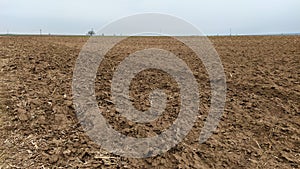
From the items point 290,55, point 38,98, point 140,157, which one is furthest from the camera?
point 290,55

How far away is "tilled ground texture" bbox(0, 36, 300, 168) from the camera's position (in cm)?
335

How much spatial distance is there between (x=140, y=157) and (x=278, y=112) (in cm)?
258

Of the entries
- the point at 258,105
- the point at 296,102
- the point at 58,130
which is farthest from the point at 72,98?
the point at 296,102

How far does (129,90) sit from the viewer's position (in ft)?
15.7

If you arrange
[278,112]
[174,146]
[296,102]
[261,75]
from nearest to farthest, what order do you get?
[174,146], [278,112], [296,102], [261,75]

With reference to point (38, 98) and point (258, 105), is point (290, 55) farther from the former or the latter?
point (38, 98)

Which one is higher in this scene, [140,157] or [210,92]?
[210,92]

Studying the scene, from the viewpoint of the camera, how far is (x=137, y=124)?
3945mm

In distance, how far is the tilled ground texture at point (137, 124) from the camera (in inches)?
132

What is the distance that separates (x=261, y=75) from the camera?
5980mm

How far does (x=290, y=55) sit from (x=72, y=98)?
6.14 m

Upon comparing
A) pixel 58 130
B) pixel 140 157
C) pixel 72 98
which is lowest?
pixel 140 157

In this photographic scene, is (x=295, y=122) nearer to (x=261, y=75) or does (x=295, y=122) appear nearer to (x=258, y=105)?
(x=258, y=105)

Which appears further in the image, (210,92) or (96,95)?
(210,92)
